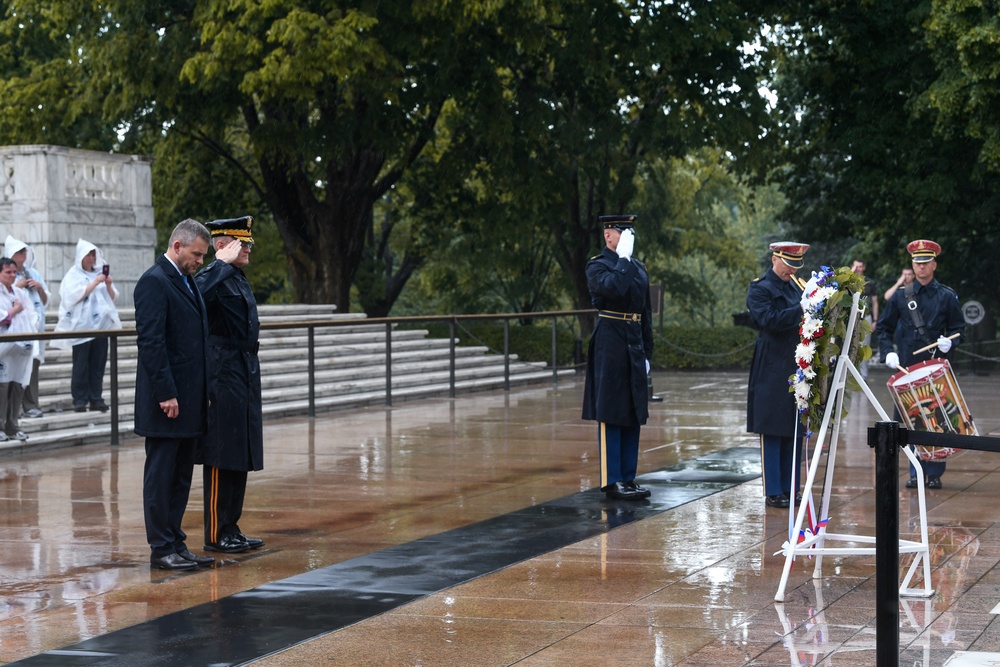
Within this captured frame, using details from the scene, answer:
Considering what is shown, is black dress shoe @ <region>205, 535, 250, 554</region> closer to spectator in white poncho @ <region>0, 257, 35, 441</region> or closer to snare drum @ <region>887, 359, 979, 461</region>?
snare drum @ <region>887, 359, 979, 461</region>

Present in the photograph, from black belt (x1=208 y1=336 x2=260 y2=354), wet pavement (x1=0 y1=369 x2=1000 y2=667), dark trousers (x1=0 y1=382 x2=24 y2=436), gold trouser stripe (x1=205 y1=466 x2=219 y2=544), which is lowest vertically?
wet pavement (x1=0 y1=369 x2=1000 y2=667)

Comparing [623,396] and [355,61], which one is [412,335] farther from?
[623,396]

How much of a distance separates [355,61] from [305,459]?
37.1 feet

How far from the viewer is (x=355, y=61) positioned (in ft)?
76.0

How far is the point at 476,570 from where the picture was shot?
800cm

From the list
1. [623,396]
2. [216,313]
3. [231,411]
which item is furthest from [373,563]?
[623,396]

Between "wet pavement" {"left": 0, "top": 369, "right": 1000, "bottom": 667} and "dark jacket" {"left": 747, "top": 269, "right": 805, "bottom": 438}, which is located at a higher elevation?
"dark jacket" {"left": 747, "top": 269, "right": 805, "bottom": 438}

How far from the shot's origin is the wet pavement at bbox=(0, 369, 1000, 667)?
626cm

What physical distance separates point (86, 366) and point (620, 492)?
7.16 m

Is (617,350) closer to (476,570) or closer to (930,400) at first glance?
(930,400)

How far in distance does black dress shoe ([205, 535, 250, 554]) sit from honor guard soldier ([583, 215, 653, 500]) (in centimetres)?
312

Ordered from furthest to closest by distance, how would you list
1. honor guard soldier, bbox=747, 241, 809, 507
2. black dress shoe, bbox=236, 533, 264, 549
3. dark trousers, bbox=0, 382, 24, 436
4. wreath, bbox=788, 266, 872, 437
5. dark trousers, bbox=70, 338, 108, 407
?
dark trousers, bbox=70, 338, 108, 407, dark trousers, bbox=0, 382, 24, 436, honor guard soldier, bbox=747, 241, 809, 507, black dress shoe, bbox=236, 533, 264, 549, wreath, bbox=788, 266, 872, 437

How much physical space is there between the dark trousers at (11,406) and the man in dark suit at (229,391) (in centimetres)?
566

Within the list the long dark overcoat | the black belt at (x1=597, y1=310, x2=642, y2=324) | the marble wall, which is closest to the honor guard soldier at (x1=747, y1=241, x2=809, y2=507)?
the long dark overcoat
